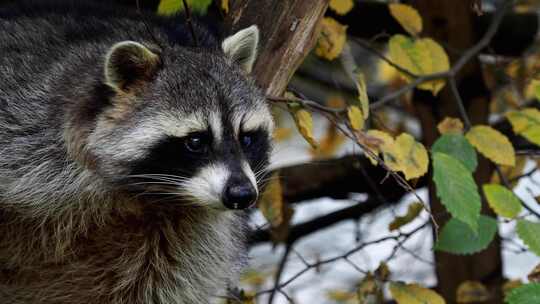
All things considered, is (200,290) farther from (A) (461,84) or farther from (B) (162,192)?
(A) (461,84)

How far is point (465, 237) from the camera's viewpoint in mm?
3869

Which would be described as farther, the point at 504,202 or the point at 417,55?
the point at 417,55

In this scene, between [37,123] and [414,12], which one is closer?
[37,123]

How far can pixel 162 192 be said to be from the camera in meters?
3.46

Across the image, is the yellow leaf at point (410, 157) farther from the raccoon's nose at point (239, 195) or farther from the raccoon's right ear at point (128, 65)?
the raccoon's right ear at point (128, 65)

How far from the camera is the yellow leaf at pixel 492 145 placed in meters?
3.95

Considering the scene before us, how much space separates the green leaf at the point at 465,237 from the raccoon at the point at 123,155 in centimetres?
73

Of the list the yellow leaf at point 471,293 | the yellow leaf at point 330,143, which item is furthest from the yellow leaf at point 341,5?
the yellow leaf at point 330,143

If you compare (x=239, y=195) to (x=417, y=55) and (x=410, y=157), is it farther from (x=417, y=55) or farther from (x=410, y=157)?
(x=417, y=55)

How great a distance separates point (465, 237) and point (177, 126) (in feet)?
3.84

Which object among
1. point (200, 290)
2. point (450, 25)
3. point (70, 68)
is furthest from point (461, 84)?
point (70, 68)

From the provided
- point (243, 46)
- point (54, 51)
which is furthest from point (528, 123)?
point (54, 51)

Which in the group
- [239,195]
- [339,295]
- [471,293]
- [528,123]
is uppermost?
[239,195]

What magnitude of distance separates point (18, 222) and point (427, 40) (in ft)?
5.48
